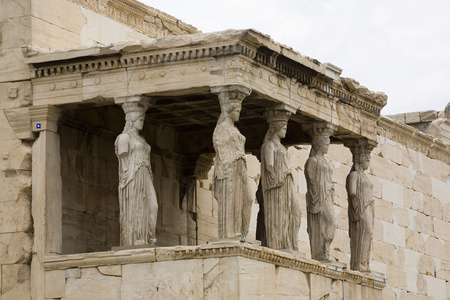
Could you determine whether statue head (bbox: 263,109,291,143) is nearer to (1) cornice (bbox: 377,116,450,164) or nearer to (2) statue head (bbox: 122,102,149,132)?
(2) statue head (bbox: 122,102,149,132)

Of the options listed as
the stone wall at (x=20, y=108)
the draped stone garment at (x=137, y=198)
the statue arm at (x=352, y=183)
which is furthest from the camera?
the statue arm at (x=352, y=183)

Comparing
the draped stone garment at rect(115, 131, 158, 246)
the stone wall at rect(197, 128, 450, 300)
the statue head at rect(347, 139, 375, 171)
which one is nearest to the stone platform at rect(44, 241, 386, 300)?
the draped stone garment at rect(115, 131, 158, 246)

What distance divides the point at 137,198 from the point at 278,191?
57.0 inches

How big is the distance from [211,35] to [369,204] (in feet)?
11.3

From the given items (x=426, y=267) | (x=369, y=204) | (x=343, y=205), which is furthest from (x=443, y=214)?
(x=369, y=204)

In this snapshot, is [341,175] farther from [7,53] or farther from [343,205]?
[7,53]

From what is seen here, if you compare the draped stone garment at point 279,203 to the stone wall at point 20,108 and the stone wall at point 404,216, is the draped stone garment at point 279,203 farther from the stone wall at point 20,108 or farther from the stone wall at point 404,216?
the stone wall at point 404,216

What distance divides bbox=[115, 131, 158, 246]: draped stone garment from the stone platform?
0.25m

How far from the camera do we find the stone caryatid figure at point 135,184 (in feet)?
42.3

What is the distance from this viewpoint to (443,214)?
73.9ft

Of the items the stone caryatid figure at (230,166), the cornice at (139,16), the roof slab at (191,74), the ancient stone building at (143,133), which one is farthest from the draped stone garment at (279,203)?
the cornice at (139,16)

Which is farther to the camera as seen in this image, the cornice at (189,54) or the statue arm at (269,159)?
the statue arm at (269,159)

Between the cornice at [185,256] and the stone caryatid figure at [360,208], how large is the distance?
1661 mm

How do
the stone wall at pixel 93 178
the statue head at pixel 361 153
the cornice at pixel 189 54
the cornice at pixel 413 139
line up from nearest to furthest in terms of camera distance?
the cornice at pixel 189 54
the stone wall at pixel 93 178
the statue head at pixel 361 153
the cornice at pixel 413 139
